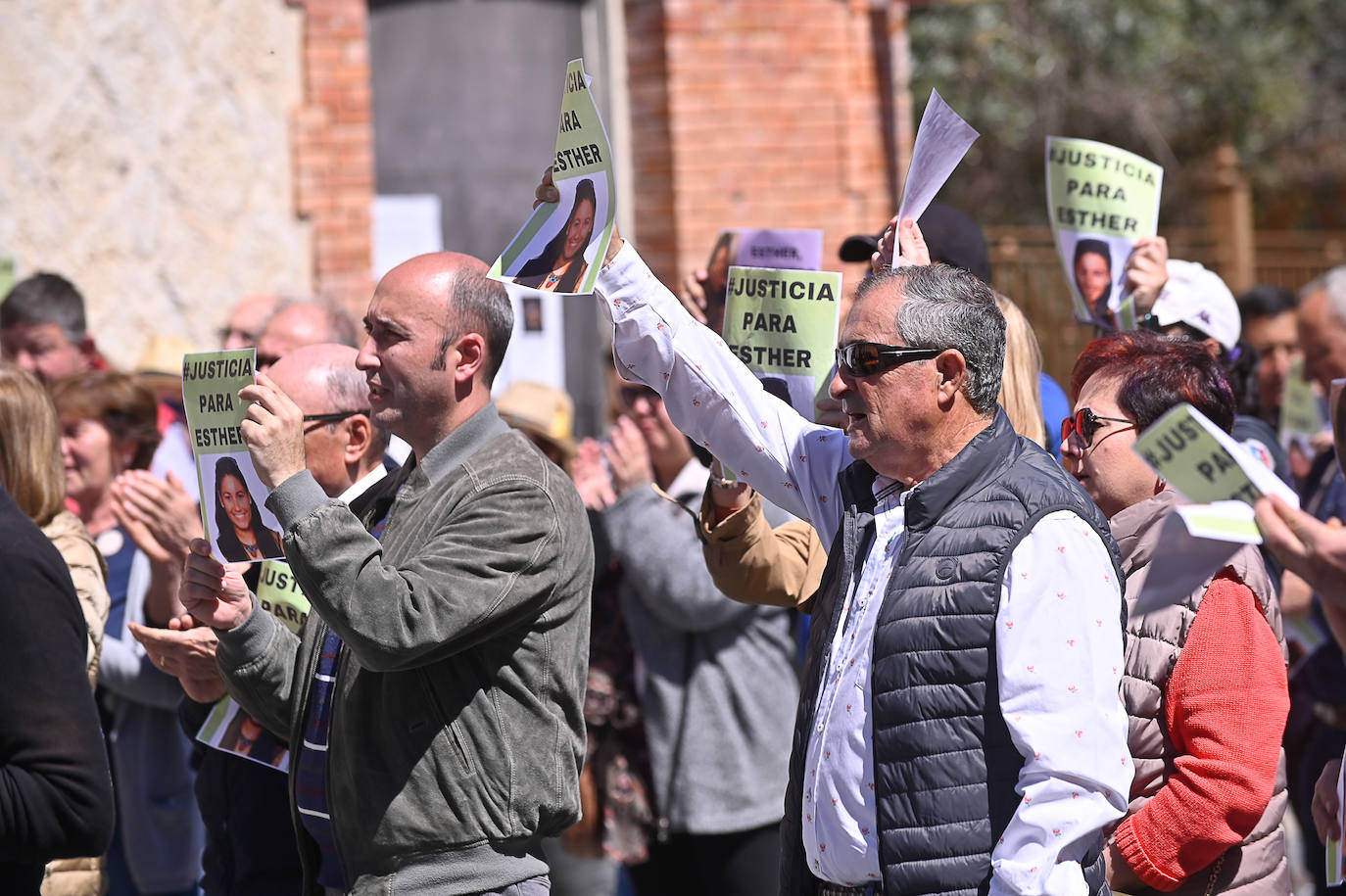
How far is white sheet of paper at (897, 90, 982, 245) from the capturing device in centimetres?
308

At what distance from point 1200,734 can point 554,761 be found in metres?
1.21

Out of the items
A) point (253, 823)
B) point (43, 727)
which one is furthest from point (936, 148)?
point (253, 823)

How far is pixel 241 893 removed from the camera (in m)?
3.48

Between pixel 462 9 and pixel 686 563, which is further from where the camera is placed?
pixel 462 9

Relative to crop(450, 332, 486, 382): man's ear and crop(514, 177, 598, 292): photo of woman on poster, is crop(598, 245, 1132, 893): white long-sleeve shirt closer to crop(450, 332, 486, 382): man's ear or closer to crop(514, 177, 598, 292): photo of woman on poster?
crop(514, 177, 598, 292): photo of woman on poster

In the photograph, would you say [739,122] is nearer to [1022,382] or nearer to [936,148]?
[1022,382]

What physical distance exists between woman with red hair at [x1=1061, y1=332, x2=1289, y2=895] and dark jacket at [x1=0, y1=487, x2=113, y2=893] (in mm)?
1876

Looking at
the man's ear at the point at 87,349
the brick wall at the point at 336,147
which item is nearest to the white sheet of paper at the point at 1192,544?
the man's ear at the point at 87,349

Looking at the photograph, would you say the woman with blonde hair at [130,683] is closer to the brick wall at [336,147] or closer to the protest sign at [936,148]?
the protest sign at [936,148]

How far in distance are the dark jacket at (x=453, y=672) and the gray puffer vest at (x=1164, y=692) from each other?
3.54 feet

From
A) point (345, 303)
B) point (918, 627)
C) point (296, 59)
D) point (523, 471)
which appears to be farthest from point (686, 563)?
point (296, 59)

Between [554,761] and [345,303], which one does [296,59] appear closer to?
[345,303]

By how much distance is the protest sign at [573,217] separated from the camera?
2930 mm

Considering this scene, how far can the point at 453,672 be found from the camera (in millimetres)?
3020
